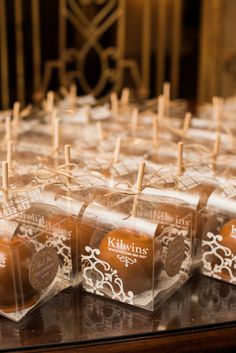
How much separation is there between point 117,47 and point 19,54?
2.36 feet

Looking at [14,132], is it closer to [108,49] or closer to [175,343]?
[175,343]

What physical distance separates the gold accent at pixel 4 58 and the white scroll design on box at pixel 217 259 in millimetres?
2709

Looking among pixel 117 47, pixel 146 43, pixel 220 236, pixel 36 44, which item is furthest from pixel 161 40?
pixel 220 236

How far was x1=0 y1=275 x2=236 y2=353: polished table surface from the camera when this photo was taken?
0.84 metres

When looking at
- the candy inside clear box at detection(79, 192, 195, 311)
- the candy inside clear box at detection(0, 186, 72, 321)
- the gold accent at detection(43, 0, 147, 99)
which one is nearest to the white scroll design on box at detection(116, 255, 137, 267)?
the candy inside clear box at detection(79, 192, 195, 311)

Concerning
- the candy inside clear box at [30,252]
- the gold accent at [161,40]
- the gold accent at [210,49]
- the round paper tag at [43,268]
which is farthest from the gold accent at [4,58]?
the round paper tag at [43,268]

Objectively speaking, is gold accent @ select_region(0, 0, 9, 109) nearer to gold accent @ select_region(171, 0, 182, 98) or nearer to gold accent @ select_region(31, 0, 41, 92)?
gold accent @ select_region(31, 0, 41, 92)

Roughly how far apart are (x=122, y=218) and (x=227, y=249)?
0.22m

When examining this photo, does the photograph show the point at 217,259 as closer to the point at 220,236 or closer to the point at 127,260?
the point at 220,236

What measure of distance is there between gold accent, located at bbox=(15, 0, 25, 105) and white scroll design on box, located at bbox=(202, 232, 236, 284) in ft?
9.04

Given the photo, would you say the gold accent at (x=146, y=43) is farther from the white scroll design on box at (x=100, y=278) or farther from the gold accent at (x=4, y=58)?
the white scroll design on box at (x=100, y=278)

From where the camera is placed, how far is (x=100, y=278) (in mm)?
982

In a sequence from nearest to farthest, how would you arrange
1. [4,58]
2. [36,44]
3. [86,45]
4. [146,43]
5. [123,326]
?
1. [123,326]
2. [4,58]
3. [36,44]
4. [86,45]
5. [146,43]

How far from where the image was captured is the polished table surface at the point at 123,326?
2.77 feet
